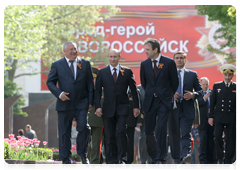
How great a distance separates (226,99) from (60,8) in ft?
57.5

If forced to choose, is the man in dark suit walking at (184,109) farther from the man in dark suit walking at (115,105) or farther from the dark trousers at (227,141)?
the dark trousers at (227,141)

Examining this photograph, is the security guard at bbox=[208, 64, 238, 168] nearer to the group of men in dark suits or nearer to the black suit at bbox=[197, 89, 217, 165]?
the black suit at bbox=[197, 89, 217, 165]

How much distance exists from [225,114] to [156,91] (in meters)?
2.49

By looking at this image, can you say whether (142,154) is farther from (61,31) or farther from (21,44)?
(61,31)

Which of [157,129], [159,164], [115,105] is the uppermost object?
[115,105]

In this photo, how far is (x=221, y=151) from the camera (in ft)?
33.4

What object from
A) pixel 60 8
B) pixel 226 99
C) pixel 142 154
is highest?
pixel 60 8

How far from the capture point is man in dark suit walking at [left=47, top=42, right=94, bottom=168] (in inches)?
320

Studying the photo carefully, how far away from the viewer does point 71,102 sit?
8.21 meters

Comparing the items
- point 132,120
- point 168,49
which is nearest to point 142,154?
point 132,120

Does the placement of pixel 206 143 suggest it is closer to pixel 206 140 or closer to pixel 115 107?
pixel 206 140

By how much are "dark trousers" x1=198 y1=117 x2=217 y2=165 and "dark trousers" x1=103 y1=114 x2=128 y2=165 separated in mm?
3363

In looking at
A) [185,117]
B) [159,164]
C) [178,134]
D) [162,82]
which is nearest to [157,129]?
[178,134]

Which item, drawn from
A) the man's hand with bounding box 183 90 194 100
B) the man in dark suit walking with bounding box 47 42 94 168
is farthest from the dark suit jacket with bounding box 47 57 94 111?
the man's hand with bounding box 183 90 194 100
